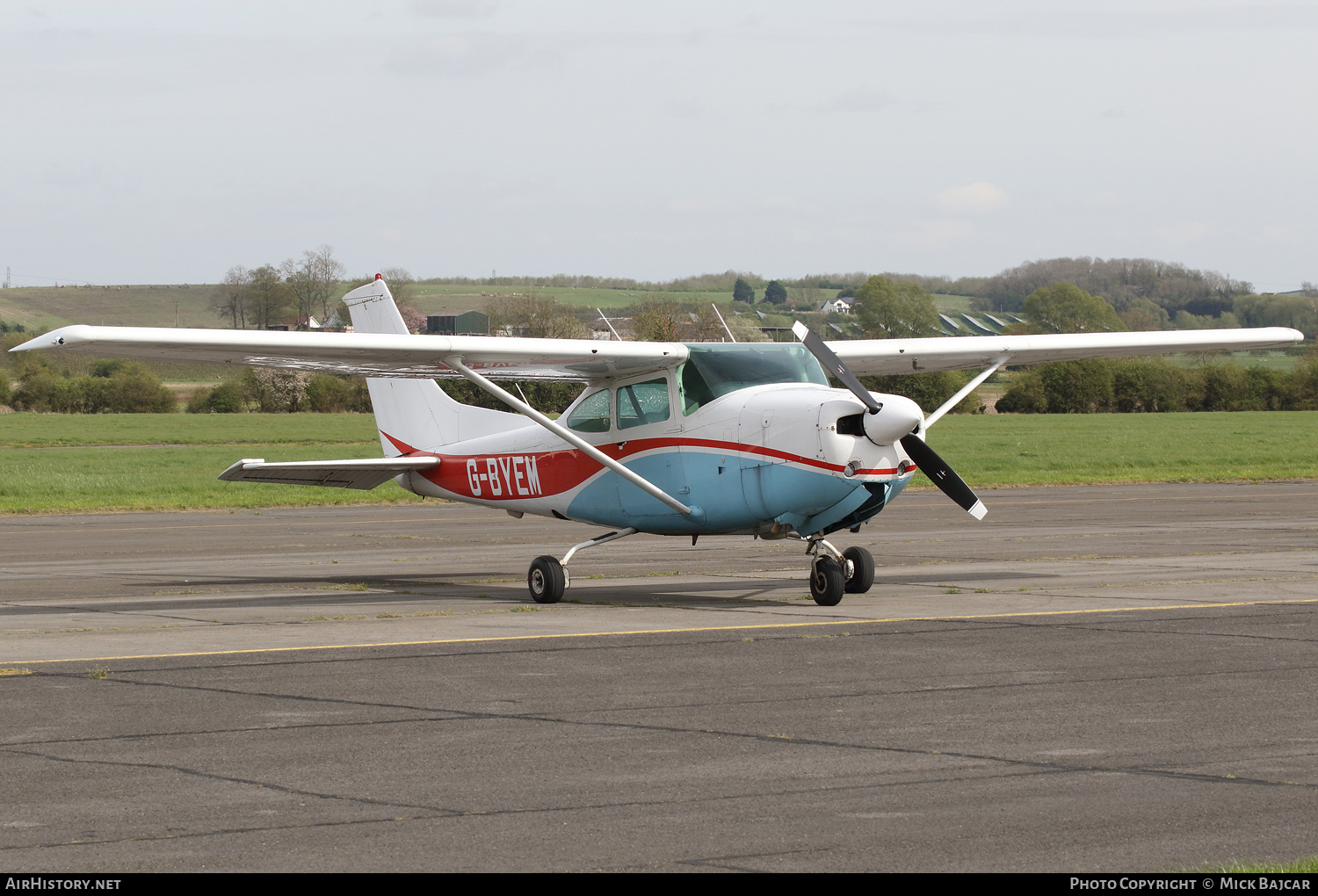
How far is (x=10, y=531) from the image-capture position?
25.1 meters

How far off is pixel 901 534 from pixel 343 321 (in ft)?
→ 198

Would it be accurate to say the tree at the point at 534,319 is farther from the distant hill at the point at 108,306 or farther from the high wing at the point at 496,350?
the distant hill at the point at 108,306

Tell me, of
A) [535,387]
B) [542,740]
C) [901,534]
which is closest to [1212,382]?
[535,387]

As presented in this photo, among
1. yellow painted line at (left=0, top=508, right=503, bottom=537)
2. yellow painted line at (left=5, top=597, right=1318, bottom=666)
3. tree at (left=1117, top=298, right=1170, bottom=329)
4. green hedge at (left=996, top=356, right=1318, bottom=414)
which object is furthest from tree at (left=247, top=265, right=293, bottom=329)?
yellow painted line at (left=5, top=597, right=1318, bottom=666)

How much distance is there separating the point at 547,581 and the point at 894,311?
91.1m

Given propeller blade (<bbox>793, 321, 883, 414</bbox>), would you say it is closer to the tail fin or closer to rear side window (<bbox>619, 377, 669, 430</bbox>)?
rear side window (<bbox>619, 377, 669, 430</bbox>)

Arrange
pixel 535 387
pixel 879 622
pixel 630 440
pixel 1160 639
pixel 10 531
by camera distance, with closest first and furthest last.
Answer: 1. pixel 1160 639
2. pixel 879 622
3. pixel 630 440
4. pixel 10 531
5. pixel 535 387

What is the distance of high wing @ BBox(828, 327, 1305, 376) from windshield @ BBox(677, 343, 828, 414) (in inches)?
50.6

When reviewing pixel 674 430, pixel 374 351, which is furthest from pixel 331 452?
pixel 674 430

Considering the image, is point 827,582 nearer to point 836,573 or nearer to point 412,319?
point 836,573

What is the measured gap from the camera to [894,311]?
10281cm

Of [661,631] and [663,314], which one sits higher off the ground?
[663,314]
